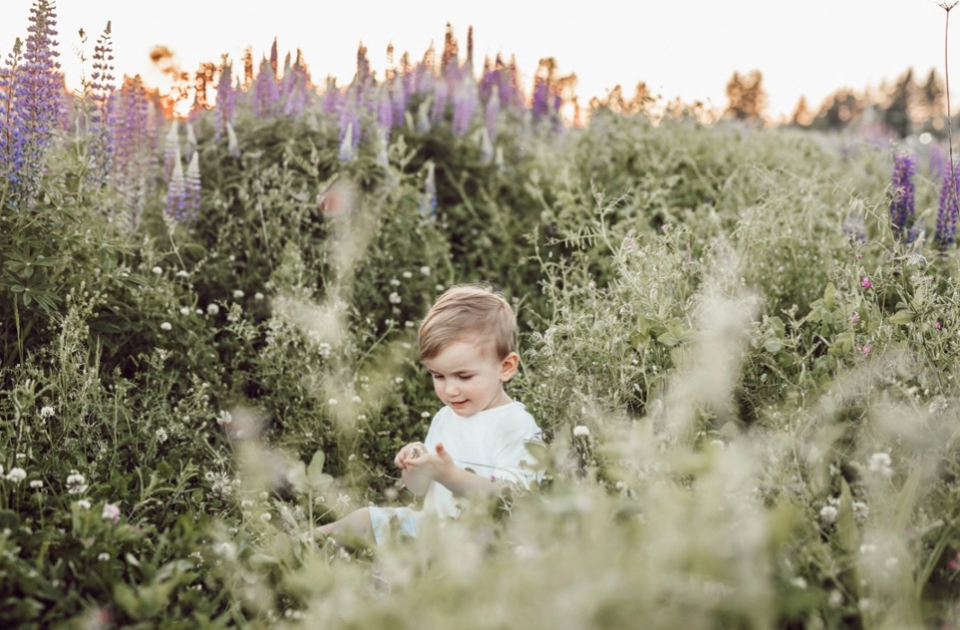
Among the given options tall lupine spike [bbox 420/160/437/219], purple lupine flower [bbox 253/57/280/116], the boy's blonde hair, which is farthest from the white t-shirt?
purple lupine flower [bbox 253/57/280/116]

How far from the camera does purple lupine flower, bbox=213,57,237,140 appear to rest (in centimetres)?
559

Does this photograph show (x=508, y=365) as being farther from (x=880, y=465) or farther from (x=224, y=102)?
(x=224, y=102)

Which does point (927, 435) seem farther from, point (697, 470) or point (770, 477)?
point (697, 470)

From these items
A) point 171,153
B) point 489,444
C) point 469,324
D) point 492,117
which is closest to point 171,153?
point 171,153

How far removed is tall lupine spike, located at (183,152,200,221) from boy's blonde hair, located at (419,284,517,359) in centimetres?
211

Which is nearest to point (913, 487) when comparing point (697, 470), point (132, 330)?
point (697, 470)

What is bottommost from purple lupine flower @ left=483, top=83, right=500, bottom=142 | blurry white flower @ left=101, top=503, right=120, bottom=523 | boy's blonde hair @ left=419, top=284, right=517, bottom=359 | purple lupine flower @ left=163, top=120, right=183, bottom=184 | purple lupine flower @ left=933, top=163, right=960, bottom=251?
blurry white flower @ left=101, top=503, right=120, bottom=523

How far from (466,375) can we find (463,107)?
3863mm

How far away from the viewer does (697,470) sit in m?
1.86

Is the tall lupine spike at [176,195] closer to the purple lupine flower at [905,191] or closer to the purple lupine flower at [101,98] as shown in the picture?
the purple lupine flower at [101,98]

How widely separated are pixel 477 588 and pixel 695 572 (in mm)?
407

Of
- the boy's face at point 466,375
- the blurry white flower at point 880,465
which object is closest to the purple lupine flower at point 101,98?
the boy's face at point 466,375

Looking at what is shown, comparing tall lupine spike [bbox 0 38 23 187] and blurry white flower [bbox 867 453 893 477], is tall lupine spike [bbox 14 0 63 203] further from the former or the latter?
blurry white flower [bbox 867 453 893 477]

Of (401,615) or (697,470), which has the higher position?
(697,470)
